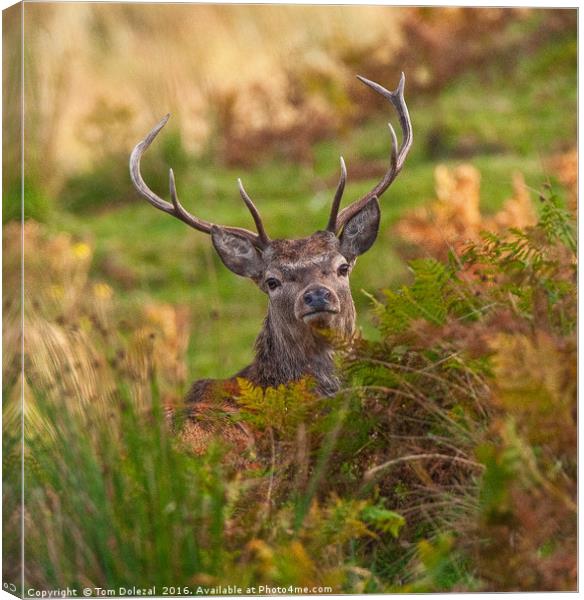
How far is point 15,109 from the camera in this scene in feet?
21.1

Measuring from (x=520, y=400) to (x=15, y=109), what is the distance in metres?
2.52

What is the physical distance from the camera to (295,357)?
7902 millimetres

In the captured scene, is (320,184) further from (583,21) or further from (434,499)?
(434,499)

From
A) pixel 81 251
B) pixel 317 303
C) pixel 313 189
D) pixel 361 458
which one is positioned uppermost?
pixel 313 189

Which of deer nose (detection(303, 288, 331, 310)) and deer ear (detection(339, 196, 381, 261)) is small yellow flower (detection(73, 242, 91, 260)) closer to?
deer ear (detection(339, 196, 381, 261))

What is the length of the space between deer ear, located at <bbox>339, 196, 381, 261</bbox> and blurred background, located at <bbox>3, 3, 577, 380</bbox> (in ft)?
14.4

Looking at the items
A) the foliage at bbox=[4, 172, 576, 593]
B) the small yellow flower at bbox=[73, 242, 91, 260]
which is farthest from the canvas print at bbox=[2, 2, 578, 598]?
the small yellow flower at bbox=[73, 242, 91, 260]

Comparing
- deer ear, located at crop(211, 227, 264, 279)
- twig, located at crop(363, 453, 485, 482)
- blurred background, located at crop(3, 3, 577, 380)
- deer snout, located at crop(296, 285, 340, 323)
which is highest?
blurred background, located at crop(3, 3, 577, 380)

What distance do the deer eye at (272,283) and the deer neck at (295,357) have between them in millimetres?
157

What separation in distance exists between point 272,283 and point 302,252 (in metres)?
0.25

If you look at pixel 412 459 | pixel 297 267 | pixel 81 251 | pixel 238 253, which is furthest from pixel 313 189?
pixel 412 459

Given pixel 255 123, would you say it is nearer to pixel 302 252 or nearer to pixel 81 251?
pixel 81 251

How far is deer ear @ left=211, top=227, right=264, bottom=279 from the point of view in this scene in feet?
26.4

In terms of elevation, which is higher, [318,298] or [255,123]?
[255,123]
